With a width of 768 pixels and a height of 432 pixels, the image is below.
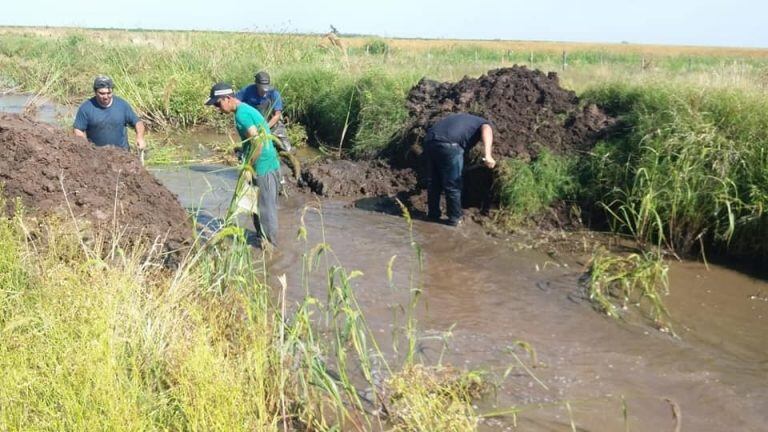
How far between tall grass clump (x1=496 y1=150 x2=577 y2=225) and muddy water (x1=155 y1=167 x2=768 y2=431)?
0.60 m

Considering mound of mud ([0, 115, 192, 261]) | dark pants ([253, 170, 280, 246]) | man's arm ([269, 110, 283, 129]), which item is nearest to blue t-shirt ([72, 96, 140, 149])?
mound of mud ([0, 115, 192, 261])

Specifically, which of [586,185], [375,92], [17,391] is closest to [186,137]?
[375,92]

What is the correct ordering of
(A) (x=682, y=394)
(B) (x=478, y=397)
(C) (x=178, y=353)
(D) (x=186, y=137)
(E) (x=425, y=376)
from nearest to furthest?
(C) (x=178, y=353)
(E) (x=425, y=376)
(B) (x=478, y=397)
(A) (x=682, y=394)
(D) (x=186, y=137)

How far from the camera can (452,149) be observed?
8.34 meters

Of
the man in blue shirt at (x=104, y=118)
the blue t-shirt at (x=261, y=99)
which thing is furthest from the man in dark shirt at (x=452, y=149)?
the man in blue shirt at (x=104, y=118)

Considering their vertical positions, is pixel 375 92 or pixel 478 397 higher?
pixel 375 92

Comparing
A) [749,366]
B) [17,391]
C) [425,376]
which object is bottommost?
[749,366]

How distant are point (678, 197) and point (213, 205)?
5.65 metres

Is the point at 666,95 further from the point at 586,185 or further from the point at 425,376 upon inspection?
the point at 425,376

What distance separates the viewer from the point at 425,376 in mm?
4004

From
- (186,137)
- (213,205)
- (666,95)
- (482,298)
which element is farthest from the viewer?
(186,137)

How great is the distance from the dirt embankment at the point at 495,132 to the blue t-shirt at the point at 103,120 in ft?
10.8

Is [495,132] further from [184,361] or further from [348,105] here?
[184,361]

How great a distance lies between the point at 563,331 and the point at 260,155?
3.19 metres
